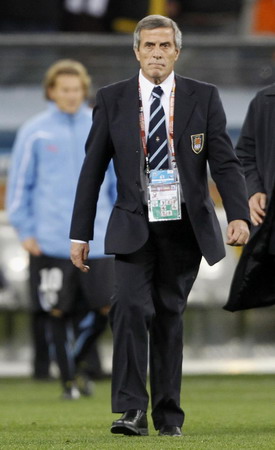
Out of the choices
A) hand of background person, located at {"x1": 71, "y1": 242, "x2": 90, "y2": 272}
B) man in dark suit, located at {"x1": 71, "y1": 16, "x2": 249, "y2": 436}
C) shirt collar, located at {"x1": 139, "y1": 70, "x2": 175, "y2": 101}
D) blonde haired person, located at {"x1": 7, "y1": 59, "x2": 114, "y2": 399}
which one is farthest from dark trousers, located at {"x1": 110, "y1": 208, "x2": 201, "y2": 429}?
blonde haired person, located at {"x1": 7, "y1": 59, "x2": 114, "y2": 399}

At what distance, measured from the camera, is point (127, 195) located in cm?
704

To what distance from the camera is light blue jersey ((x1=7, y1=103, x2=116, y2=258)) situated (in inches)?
422

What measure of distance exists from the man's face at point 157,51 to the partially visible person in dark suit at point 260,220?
831mm

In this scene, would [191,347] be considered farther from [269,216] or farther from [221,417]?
[269,216]

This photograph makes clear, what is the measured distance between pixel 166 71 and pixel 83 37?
788 cm

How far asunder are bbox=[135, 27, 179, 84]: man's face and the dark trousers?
66 centimetres

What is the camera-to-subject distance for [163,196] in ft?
22.7

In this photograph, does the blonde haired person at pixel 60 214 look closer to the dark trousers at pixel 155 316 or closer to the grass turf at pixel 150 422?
the grass turf at pixel 150 422

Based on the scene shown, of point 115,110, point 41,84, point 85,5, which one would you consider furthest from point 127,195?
point 85,5

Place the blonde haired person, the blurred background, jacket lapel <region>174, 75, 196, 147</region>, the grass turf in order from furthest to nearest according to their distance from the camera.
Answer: the blurred background < the blonde haired person < jacket lapel <region>174, 75, 196, 147</region> < the grass turf

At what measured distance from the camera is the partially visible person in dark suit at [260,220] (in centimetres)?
750

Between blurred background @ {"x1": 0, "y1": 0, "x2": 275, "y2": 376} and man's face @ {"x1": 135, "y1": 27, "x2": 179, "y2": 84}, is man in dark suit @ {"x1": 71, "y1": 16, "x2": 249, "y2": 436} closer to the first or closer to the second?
man's face @ {"x1": 135, "y1": 27, "x2": 179, "y2": 84}

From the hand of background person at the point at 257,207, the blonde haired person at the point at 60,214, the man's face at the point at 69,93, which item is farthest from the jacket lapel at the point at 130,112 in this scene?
the man's face at the point at 69,93

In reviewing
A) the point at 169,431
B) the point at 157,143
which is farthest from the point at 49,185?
the point at 169,431
